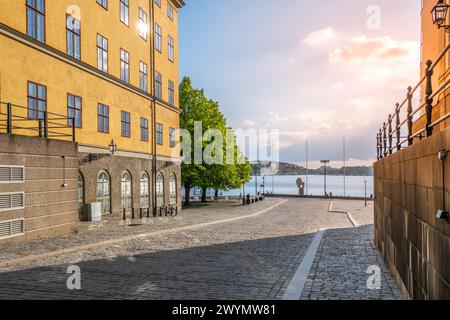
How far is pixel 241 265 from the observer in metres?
11.5

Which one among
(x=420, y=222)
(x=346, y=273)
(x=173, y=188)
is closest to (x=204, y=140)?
(x=173, y=188)

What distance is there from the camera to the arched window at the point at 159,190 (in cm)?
3259

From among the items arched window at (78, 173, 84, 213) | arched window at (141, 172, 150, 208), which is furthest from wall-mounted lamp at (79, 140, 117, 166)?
arched window at (141, 172, 150, 208)

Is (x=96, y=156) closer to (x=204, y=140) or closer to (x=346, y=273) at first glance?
(x=346, y=273)

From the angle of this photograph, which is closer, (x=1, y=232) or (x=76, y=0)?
(x=1, y=232)

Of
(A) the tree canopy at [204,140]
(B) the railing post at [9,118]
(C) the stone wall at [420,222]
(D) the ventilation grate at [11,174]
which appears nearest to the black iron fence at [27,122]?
(B) the railing post at [9,118]

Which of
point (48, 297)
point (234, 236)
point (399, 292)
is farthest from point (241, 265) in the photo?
point (234, 236)

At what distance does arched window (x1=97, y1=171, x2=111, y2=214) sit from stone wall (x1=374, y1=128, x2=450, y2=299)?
59.1 feet

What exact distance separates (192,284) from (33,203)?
9.81 meters

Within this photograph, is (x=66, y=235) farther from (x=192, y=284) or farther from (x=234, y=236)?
(x=192, y=284)

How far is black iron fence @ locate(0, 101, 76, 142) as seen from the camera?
16.1 meters

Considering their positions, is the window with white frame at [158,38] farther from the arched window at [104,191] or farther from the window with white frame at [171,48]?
the arched window at [104,191]

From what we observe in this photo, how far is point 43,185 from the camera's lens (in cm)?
1672

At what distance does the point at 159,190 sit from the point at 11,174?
59.9ft
